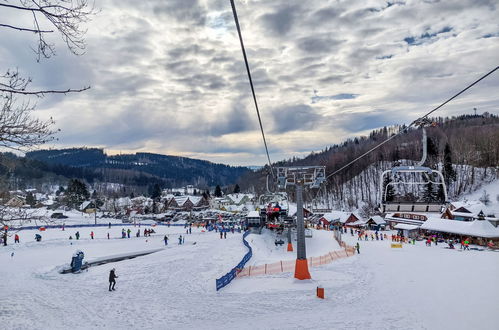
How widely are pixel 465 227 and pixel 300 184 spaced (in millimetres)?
28691

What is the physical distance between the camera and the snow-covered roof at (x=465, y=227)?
34.6 metres

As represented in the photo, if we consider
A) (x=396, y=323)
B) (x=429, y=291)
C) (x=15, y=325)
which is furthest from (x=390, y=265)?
(x=15, y=325)

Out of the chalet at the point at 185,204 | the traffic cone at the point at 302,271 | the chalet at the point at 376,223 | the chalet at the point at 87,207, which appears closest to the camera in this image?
the traffic cone at the point at 302,271

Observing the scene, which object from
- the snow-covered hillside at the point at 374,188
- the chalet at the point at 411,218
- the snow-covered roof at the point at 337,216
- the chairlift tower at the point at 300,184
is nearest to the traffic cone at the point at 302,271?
the chairlift tower at the point at 300,184

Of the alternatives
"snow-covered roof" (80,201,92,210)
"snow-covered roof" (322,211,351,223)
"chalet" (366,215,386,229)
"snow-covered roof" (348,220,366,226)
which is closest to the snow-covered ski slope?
"chalet" (366,215,386,229)

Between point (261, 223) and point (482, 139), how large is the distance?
79929 millimetres

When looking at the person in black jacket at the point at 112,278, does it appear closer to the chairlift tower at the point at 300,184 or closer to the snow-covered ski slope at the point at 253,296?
the snow-covered ski slope at the point at 253,296

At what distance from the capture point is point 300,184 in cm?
1953

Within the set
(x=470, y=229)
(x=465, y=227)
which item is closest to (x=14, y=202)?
(x=470, y=229)

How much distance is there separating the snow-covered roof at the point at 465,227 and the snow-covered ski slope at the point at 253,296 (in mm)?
10537

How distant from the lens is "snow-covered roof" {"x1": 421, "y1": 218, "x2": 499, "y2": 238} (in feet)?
114

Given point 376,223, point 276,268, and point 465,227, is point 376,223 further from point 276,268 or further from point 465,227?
point 276,268

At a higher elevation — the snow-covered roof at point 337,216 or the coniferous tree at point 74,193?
the coniferous tree at point 74,193

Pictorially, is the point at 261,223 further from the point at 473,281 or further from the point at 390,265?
the point at 473,281
